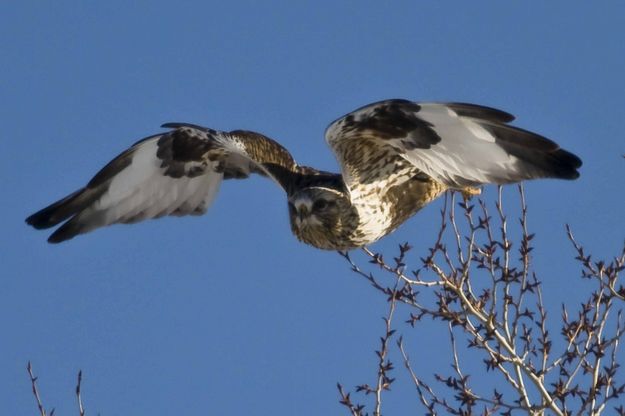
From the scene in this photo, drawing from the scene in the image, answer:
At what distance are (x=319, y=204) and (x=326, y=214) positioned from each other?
0.08m

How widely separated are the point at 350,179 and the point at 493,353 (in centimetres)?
183

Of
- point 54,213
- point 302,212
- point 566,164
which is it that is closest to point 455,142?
point 566,164

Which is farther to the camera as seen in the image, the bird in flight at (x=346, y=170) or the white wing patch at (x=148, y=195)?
the white wing patch at (x=148, y=195)

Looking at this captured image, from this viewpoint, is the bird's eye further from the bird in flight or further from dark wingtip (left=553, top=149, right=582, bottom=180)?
dark wingtip (left=553, top=149, right=582, bottom=180)

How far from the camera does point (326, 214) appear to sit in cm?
847

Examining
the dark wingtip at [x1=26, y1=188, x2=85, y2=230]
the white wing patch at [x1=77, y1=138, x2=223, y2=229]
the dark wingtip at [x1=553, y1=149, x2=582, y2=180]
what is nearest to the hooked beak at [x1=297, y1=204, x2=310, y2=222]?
the white wing patch at [x1=77, y1=138, x2=223, y2=229]

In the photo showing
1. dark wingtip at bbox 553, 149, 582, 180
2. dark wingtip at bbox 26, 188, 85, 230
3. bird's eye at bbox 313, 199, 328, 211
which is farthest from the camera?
dark wingtip at bbox 26, 188, 85, 230

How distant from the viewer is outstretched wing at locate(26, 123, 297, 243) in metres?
9.74

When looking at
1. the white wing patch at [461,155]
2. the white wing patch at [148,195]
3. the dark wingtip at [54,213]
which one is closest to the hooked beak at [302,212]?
the white wing patch at [461,155]

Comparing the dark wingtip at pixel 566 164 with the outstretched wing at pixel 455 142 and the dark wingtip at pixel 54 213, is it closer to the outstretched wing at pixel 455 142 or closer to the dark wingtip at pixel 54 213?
the outstretched wing at pixel 455 142

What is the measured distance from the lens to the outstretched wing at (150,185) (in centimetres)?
974

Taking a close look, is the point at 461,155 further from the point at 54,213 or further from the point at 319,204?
the point at 54,213

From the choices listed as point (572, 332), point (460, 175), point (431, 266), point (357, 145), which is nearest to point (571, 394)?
point (572, 332)

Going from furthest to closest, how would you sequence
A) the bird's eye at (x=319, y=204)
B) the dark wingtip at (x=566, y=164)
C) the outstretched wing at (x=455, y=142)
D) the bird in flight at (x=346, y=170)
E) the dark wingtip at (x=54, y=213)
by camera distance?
the dark wingtip at (x=54, y=213), the bird's eye at (x=319, y=204), the bird in flight at (x=346, y=170), the outstretched wing at (x=455, y=142), the dark wingtip at (x=566, y=164)
